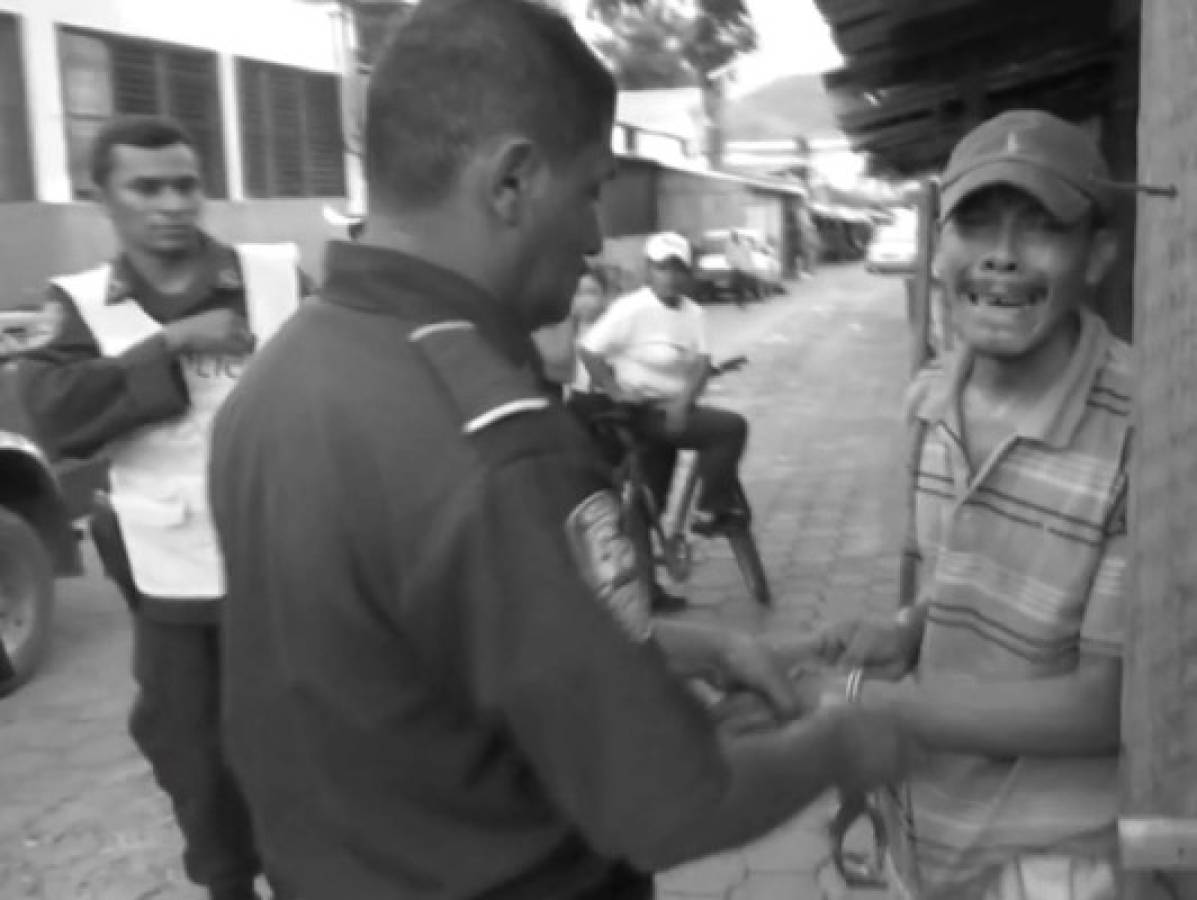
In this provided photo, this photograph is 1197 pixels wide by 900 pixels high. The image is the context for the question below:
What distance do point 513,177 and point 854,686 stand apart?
74 cm

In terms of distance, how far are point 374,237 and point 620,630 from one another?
0.45 meters

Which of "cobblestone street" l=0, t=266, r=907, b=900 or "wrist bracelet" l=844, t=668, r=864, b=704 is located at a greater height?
"wrist bracelet" l=844, t=668, r=864, b=704

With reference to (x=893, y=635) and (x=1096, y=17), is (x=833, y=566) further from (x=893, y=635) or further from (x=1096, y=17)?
(x=893, y=635)

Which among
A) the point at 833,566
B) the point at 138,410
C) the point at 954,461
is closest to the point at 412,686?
the point at 954,461

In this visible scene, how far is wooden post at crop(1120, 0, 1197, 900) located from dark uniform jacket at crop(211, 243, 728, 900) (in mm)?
361

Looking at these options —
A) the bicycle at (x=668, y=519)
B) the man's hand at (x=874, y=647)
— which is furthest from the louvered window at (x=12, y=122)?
the man's hand at (x=874, y=647)

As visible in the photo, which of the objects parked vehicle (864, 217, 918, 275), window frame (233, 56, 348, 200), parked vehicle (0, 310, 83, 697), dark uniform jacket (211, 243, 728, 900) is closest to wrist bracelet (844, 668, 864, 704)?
dark uniform jacket (211, 243, 728, 900)

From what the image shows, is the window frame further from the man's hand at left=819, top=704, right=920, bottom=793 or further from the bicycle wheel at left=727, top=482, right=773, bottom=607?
the man's hand at left=819, top=704, right=920, bottom=793

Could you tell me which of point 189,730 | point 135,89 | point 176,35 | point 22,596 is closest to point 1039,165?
point 189,730

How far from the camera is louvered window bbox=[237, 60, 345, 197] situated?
42.6ft

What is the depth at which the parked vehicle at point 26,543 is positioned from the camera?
615cm

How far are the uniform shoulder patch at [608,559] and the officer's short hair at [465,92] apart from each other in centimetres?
33

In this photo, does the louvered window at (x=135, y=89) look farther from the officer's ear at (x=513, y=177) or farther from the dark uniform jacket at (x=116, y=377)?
the officer's ear at (x=513, y=177)

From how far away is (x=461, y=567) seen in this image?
4.33ft
